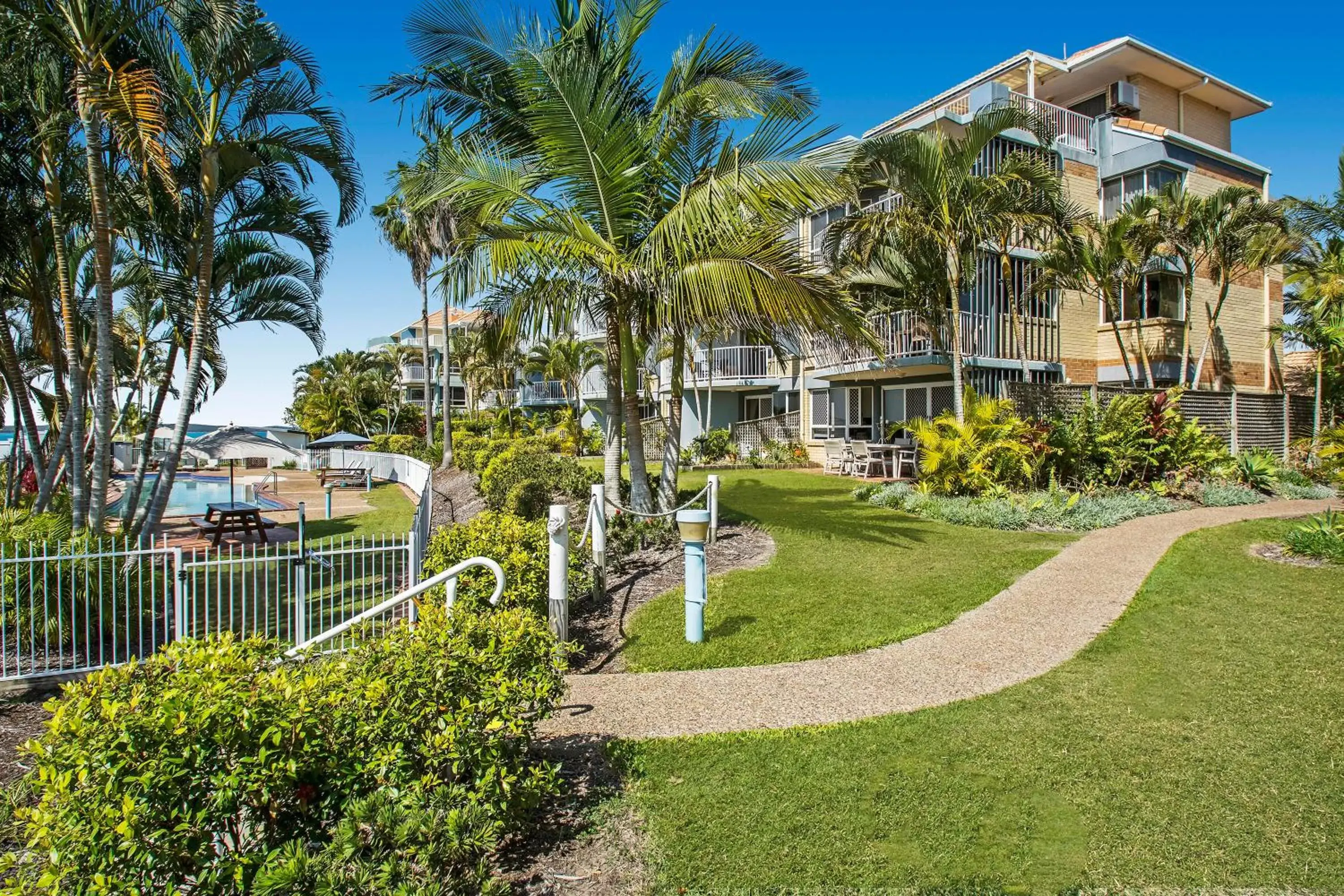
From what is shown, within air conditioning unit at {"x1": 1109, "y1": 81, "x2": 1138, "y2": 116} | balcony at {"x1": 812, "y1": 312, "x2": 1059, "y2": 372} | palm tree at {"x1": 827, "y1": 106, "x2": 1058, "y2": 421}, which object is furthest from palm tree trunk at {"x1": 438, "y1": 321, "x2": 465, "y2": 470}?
air conditioning unit at {"x1": 1109, "y1": 81, "x2": 1138, "y2": 116}

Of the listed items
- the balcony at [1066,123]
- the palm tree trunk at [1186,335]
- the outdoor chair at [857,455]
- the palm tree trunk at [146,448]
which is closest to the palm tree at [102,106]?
the palm tree trunk at [146,448]

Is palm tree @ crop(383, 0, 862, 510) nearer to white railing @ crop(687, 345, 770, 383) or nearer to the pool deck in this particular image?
the pool deck

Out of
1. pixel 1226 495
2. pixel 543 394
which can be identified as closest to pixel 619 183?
pixel 1226 495

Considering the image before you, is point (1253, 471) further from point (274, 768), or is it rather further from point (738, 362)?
point (274, 768)

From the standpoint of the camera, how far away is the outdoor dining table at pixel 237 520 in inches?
591

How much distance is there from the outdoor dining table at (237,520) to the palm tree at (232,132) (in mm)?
5787

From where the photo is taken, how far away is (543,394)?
46.0 m

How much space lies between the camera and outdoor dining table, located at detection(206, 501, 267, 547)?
15023 mm

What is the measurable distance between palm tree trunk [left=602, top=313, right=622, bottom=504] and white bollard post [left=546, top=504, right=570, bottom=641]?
3.59 meters

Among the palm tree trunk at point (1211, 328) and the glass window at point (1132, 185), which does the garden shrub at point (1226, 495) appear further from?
the glass window at point (1132, 185)

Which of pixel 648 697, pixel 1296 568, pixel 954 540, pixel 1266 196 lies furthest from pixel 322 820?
pixel 1266 196

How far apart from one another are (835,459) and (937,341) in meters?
5.39

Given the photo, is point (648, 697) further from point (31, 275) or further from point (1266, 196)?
point (1266, 196)

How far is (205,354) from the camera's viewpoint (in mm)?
12297
